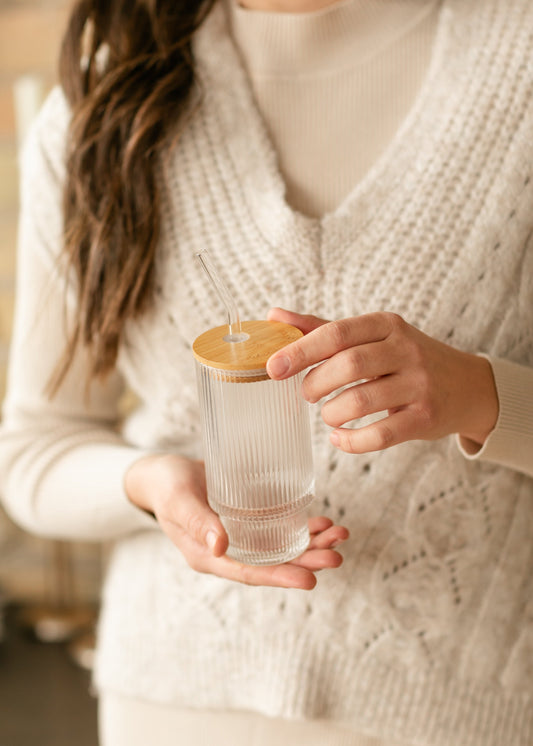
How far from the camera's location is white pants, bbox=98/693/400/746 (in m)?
0.91

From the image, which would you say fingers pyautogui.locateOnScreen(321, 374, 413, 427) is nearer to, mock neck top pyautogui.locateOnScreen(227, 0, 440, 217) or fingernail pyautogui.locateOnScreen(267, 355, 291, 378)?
fingernail pyautogui.locateOnScreen(267, 355, 291, 378)

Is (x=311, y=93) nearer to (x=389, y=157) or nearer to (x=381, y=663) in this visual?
(x=389, y=157)

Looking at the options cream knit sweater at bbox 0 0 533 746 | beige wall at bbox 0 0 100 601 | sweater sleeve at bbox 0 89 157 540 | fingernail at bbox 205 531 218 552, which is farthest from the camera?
beige wall at bbox 0 0 100 601

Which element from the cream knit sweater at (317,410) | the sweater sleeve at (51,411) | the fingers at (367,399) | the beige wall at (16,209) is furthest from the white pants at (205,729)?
the beige wall at (16,209)

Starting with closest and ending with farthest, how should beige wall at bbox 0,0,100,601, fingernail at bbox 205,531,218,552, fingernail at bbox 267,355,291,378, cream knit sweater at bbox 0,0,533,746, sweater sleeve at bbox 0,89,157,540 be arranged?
fingernail at bbox 267,355,291,378
fingernail at bbox 205,531,218,552
cream knit sweater at bbox 0,0,533,746
sweater sleeve at bbox 0,89,157,540
beige wall at bbox 0,0,100,601

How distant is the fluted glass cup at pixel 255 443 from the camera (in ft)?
2.05

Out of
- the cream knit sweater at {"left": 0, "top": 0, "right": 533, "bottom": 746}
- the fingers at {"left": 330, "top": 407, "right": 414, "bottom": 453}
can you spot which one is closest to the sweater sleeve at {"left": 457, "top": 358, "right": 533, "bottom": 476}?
the cream knit sweater at {"left": 0, "top": 0, "right": 533, "bottom": 746}

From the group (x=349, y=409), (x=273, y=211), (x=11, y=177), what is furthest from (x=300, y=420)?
(x=11, y=177)

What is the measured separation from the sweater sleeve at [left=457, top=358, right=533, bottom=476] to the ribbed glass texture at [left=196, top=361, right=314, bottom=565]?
7.2 inches

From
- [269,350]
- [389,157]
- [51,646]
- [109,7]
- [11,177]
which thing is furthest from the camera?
[51,646]

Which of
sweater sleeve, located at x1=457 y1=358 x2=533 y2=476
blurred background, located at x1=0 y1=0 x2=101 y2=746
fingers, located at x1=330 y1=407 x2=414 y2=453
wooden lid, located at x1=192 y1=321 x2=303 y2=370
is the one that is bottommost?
blurred background, located at x1=0 y1=0 x2=101 y2=746

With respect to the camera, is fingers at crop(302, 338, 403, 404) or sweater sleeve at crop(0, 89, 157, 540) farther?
sweater sleeve at crop(0, 89, 157, 540)

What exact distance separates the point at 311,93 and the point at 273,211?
171 millimetres

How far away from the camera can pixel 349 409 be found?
2.07 feet
